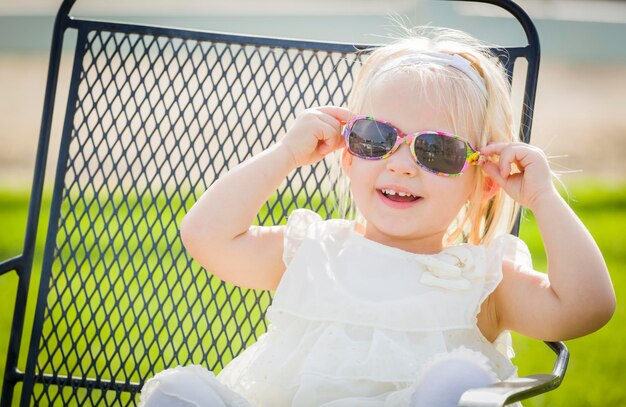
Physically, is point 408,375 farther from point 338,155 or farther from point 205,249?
point 338,155

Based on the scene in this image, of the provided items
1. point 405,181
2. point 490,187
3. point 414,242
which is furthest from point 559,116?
point 405,181

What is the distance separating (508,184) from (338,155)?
1.69 ft

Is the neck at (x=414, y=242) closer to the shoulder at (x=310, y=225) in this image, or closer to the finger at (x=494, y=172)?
the shoulder at (x=310, y=225)

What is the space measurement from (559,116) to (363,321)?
6.85 m

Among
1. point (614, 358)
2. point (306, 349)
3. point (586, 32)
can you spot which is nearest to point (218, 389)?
point (306, 349)

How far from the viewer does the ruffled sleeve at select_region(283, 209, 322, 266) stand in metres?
2.13

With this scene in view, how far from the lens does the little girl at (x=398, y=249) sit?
193 cm

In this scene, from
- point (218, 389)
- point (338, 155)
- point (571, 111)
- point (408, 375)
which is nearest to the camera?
point (218, 389)

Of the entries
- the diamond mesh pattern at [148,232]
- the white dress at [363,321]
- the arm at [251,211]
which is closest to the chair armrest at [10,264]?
the diamond mesh pattern at [148,232]

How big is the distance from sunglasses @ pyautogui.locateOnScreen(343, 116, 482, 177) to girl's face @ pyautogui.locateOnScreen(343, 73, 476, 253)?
2 cm

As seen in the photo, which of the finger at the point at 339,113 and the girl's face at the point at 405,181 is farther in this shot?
the finger at the point at 339,113

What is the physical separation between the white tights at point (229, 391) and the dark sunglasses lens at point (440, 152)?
51 cm

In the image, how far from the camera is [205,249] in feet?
6.83

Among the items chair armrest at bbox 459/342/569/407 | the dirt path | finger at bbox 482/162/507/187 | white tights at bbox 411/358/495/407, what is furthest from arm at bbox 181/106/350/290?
the dirt path
